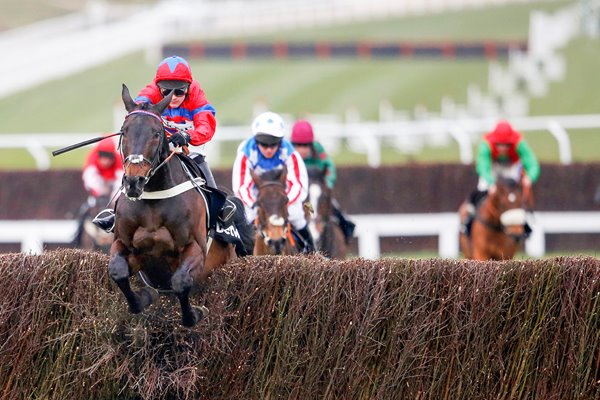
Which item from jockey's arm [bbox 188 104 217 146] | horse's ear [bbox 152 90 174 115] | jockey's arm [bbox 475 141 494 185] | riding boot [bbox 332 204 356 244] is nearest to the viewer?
horse's ear [bbox 152 90 174 115]

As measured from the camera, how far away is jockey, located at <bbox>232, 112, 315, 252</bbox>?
9.07 metres

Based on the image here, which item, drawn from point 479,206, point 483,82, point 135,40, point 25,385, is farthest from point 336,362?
point 135,40

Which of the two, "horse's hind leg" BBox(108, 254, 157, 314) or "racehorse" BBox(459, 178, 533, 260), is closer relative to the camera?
"horse's hind leg" BBox(108, 254, 157, 314)

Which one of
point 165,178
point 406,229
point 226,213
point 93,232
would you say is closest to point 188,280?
point 165,178

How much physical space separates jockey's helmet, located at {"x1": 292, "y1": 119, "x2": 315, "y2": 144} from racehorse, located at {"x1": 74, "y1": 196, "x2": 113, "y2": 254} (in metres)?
2.14

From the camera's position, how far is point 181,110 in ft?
24.5

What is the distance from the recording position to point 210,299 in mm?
6875

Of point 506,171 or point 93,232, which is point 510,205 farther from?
point 93,232

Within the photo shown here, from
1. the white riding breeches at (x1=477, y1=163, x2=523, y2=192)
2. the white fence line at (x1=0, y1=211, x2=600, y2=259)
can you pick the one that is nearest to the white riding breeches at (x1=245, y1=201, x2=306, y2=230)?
the white riding breeches at (x1=477, y1=163, x2=523, y2=192)

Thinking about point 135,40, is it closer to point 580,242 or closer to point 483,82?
point 483,82

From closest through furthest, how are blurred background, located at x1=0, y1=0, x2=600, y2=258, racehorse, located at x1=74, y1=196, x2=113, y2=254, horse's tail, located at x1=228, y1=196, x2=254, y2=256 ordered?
horse's tail, located at x1=228, y1=196, x2=254, y2=256, racehorse, located at x1=74, y1=196, x2=113, y2=254, blurred background, located at x1=0, y1=0, x2=600, y2=258

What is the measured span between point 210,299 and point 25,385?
1.10m

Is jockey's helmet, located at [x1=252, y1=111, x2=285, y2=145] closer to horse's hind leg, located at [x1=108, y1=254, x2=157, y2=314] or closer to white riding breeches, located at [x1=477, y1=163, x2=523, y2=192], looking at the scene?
horse's hind leg, located at [x1=108, y1=254, x2=157, y2=314]

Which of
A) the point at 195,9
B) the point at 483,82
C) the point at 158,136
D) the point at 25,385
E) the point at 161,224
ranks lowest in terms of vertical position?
the point at 25,385
